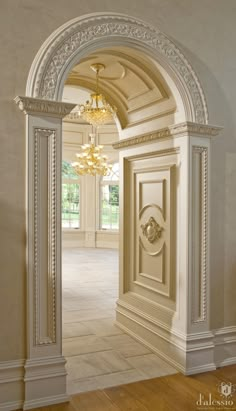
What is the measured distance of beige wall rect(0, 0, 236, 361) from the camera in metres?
3.00

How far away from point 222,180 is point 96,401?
2293 millimetres

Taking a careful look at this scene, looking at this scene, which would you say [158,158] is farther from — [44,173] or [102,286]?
[102,286]

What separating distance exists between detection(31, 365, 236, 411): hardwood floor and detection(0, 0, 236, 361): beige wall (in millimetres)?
581

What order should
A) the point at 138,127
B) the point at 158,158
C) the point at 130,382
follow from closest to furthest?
the point at 130,382 → the point at 158,158 → the point at 138,127

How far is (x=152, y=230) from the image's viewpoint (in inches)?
169

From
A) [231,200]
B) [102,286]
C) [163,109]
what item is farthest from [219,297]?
[102,286]

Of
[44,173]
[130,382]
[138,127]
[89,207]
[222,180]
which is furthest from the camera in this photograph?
[89,207]

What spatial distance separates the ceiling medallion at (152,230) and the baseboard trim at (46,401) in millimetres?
1812

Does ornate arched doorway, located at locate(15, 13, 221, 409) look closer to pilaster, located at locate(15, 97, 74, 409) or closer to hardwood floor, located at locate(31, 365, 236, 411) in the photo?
pilaster, located at locate(15, 97, 74, 409)

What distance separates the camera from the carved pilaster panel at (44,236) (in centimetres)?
307

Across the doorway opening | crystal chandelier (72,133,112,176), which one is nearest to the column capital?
the doorway opening

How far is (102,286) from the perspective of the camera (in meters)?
7.27

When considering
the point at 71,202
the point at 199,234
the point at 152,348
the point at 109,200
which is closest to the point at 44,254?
the point at 199,234

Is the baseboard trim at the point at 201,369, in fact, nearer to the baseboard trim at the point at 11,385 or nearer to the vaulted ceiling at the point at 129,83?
the baseboard trim at the point at 11,385
